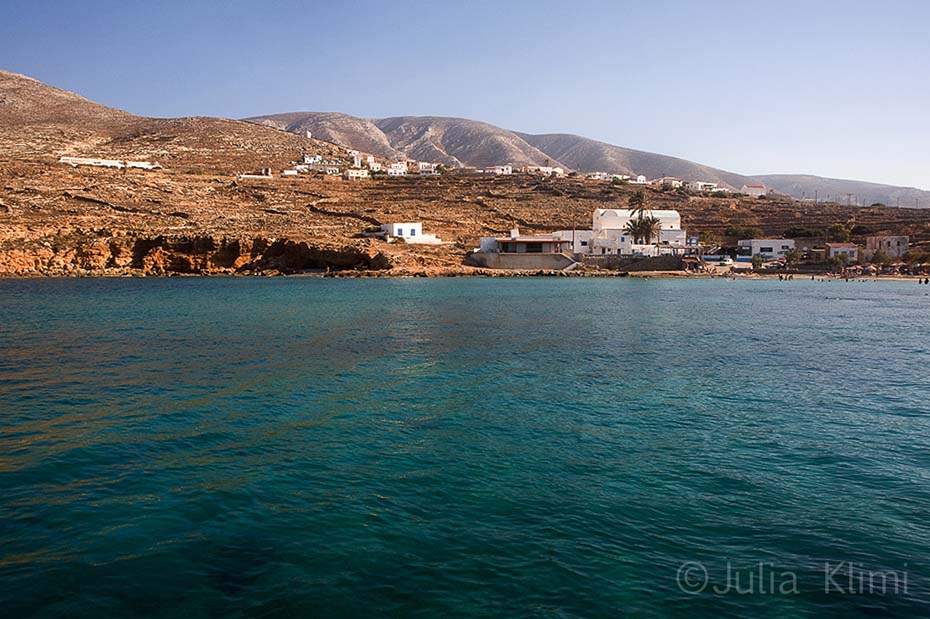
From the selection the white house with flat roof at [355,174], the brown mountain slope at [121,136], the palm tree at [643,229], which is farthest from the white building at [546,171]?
the palm tree at [643,229]

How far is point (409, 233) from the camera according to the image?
78062 millimetres

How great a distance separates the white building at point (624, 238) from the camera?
82.6 meters

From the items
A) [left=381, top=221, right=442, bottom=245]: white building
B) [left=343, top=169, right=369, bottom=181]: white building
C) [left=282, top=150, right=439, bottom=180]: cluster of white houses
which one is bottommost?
[left=381, top=221, right=442, bottom=245]: white building

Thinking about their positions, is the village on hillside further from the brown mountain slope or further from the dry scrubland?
the brown mountain slope

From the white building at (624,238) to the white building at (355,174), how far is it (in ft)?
150

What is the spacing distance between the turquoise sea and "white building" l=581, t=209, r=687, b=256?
193 ft

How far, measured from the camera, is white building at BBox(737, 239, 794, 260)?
85188mm

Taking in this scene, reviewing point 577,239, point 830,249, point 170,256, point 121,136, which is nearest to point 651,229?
point 577,239

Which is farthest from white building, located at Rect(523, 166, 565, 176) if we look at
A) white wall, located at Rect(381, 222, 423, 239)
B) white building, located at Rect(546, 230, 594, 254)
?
white wall, located at Rect(381, 222, 423, 239)

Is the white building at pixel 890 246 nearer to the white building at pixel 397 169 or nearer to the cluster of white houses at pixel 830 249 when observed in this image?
the cluster of white houses at pixel 830 249

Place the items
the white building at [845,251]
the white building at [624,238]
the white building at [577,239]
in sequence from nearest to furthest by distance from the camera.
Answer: the white building at [577,239] → the white building at [624,238] → the white building at [845,251]

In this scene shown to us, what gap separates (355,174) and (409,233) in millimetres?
43327

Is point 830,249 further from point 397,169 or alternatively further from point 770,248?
point 397,169

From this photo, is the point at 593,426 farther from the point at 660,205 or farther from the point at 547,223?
the point at 660,205
